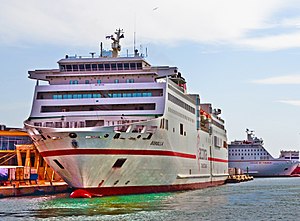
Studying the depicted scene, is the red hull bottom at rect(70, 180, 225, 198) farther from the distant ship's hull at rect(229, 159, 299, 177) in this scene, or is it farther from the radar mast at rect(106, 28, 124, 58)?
the distant ship's hull at rect(229, 159, 299, 177)

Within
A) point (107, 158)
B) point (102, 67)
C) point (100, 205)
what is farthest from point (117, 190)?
point (102, 67)

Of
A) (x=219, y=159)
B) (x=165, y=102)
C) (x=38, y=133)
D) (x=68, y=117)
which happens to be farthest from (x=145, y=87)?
(x=219, y=159)

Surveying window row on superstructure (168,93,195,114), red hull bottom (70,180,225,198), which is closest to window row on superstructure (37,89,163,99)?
window row on superstructure (168,93,195,114)

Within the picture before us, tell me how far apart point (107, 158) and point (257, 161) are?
91.8m

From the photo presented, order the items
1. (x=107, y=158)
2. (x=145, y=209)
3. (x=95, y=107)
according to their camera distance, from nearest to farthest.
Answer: (x=145, y=209) < (x=107, y=158) < (x=95, y=107)

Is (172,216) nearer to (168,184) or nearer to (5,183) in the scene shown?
(168,184)

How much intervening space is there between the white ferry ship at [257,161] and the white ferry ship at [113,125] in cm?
7520

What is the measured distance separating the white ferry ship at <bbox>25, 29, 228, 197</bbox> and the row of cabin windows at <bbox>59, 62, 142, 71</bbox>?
0.26ft

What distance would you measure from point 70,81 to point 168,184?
1117 centimetres

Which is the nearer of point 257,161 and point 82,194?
point 82,194

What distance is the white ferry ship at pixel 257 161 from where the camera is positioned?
125 meters

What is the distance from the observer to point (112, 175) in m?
38.8

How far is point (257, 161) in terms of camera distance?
411 feet

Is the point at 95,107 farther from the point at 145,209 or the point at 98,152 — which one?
the point at 145,209
